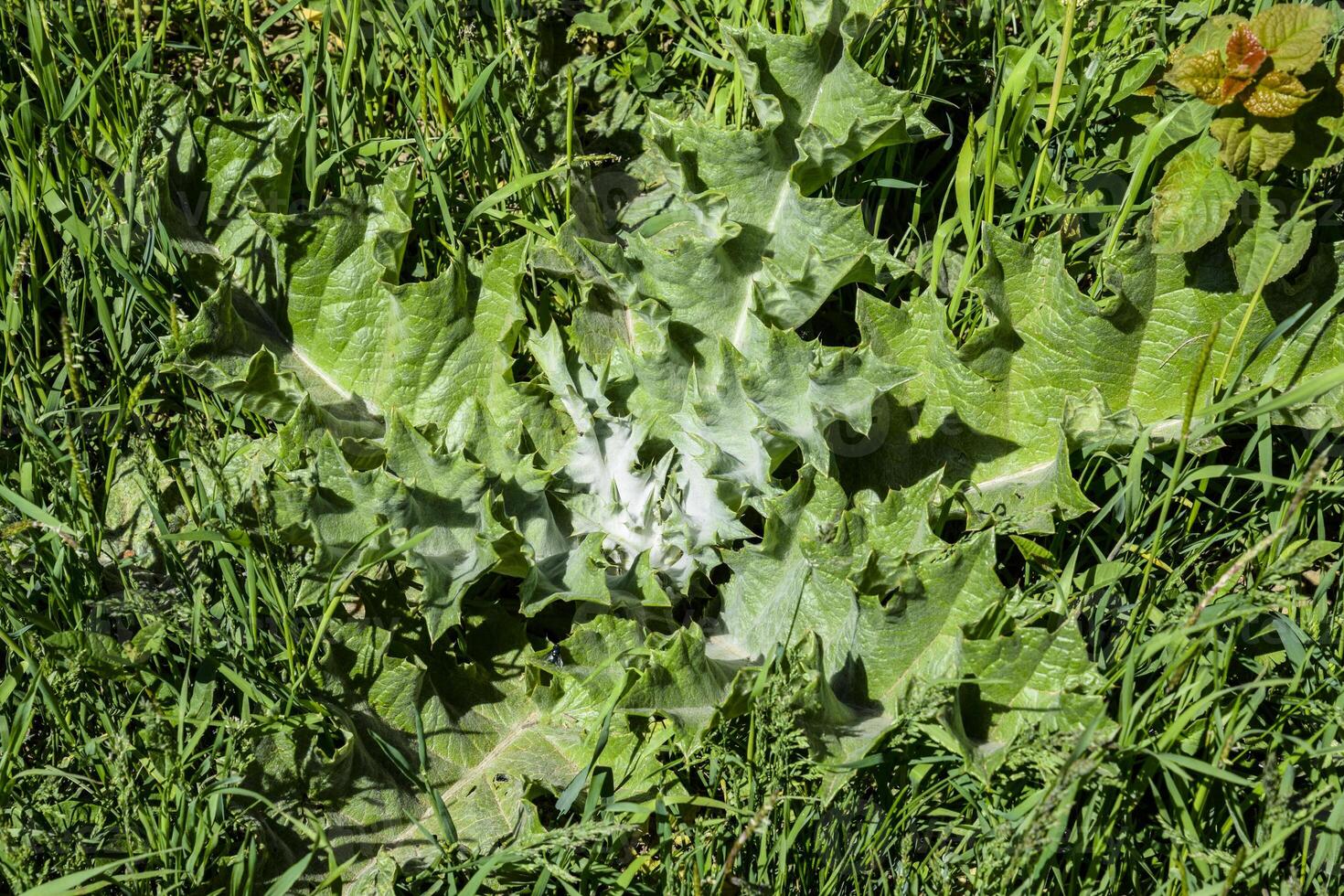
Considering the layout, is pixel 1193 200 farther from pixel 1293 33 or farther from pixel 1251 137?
pixel 1293 33

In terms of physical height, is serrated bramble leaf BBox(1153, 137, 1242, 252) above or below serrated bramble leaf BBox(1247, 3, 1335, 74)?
below

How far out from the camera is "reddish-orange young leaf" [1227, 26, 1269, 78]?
2.24 metres

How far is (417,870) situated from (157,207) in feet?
4.80

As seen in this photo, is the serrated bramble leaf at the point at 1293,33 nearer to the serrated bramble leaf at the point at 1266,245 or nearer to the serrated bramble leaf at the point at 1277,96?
the serrated bramble leaf at the point at 1277,96

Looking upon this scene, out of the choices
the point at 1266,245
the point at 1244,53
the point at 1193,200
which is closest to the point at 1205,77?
the point at 1244,53

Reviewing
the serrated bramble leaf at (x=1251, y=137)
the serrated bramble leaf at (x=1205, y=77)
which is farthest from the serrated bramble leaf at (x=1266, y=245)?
the serrated bramble leaf at (x=1205, y=77)

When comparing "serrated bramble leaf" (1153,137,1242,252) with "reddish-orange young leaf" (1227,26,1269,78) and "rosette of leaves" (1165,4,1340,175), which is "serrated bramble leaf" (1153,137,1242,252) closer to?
"rosette of leaves" (1165,4,1340,175)

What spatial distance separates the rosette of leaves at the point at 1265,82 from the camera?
2234 mm

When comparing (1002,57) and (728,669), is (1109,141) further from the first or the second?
(728,669)

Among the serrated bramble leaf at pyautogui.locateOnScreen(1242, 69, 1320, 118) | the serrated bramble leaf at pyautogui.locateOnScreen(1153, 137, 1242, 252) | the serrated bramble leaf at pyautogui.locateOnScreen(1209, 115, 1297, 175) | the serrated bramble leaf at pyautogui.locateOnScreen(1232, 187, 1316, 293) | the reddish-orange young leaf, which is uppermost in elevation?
the reddish-orange young leaf

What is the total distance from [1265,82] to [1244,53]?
7cm

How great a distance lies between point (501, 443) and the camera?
2475 millimetres

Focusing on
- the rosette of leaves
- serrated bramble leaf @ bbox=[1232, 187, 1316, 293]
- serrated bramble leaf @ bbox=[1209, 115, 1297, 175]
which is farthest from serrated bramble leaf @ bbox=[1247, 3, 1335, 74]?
serrated bramble leaf @ bbox=[1232, 187, 1316, 293]

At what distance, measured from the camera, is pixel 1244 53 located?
7.37ft
